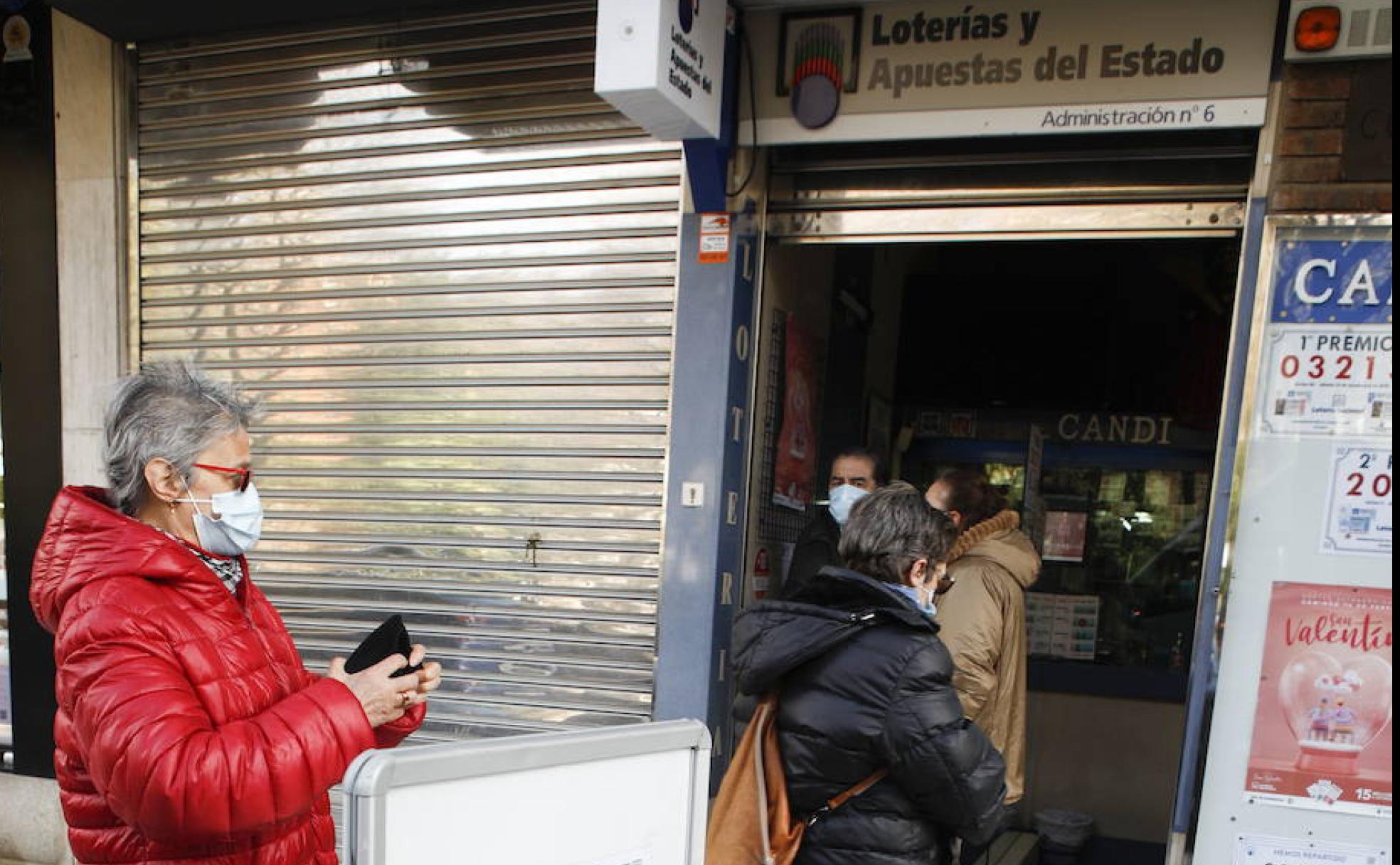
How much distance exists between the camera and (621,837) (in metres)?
1.68

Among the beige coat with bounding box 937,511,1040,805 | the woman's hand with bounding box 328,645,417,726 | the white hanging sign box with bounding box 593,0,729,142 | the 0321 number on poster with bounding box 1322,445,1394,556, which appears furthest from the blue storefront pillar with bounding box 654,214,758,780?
the 0321 number on poster with bounding box 1322,445,1394,556

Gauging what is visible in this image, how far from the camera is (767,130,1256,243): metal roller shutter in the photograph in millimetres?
3500

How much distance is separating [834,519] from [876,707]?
183cm

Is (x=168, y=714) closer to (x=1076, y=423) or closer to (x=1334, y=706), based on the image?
(x=1334, y=706)

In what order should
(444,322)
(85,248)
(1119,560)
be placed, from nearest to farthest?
(444,322) → (85,248) → (1119,560)

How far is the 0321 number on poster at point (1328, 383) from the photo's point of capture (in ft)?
10.3

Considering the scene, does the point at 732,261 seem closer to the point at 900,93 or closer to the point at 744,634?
the point at 900,93

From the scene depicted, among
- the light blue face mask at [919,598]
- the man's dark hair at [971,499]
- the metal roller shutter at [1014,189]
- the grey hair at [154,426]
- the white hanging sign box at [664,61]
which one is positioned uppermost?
the white hanging sign box at [664,61]

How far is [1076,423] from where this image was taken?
5.86m

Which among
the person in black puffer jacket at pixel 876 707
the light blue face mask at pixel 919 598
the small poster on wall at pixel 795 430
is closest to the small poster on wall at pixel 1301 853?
the person in black puffer jacket at pixel 876 707

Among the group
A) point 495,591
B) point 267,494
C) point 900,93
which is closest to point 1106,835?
point 495,591

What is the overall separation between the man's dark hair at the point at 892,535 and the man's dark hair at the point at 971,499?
1.22 metres

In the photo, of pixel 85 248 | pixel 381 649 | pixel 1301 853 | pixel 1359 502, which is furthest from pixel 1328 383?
pixel 85 248

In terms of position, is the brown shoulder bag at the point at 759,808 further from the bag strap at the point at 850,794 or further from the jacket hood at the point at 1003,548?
the jacket hood at the point at 1003,548
